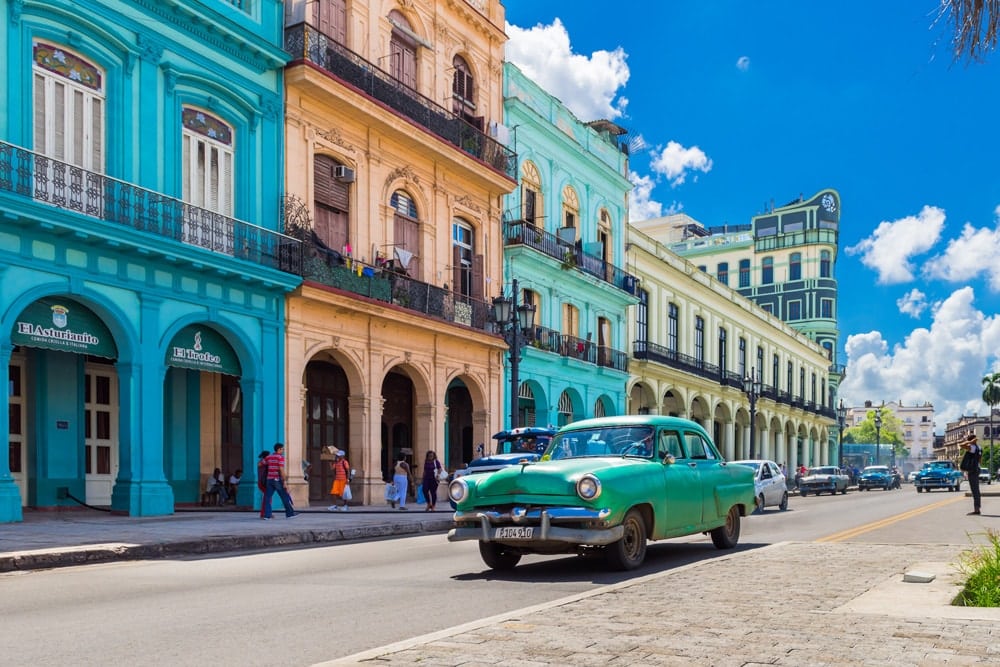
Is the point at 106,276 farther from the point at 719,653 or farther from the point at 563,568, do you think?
the point at 719,653

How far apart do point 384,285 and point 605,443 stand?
1512cm

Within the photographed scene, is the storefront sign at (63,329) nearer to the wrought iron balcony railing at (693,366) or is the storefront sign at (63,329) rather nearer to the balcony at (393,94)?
the balcony at (393,94)

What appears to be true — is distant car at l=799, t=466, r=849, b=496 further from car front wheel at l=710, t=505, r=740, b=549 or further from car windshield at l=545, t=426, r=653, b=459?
car windshield at l=545, t=426, r=653, b=459

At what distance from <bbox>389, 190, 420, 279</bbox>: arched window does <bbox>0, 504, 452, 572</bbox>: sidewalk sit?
792 centimetres

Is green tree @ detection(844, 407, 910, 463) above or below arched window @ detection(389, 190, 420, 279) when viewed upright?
below

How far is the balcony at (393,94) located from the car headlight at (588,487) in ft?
52.3

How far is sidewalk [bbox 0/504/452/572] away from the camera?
12.4 metres

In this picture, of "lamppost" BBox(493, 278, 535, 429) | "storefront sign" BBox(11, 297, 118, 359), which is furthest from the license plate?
"lamppost" BBox(493, 278, 535, 429)

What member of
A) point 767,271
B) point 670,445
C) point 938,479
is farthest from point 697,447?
point 767,271

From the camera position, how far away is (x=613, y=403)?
4009cm

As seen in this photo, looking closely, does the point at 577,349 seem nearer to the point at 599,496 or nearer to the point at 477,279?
the point at 477,279

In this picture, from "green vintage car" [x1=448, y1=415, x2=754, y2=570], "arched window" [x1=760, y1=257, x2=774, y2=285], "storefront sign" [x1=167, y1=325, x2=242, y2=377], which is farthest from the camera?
"arched window" [x1=760, y1=257, x2=774, y2=285]

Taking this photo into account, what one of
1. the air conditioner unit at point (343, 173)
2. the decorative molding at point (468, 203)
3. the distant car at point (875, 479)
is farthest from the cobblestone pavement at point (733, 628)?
the distant car at point (875, 479)

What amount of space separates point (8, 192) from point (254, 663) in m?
12.7
